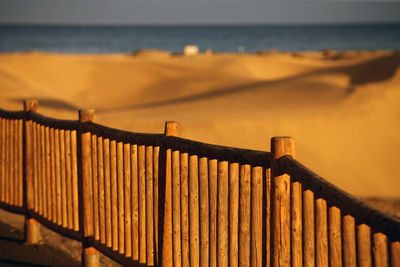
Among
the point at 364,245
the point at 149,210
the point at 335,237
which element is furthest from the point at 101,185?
the point at 364,245

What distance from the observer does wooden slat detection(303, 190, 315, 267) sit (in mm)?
4180

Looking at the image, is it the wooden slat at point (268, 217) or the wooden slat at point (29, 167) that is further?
the wooden slat at point (29, 167)

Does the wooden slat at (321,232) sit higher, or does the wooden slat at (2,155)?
the wooden slat at (2,155)

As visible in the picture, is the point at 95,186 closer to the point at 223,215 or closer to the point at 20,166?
the point at 20,166

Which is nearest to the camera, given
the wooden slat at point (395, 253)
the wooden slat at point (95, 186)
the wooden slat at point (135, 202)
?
the wooden slat at point (395, 253)

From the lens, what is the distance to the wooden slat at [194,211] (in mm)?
5262

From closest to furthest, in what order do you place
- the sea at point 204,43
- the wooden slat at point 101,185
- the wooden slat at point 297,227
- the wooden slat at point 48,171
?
the wooden slat at point 297,227 < the wooden slat at point 101,185 < the wooden slat at point 48,171 < the sea at point 204,43

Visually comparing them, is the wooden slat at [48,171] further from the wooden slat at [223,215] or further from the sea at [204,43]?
the sea at [204,43]

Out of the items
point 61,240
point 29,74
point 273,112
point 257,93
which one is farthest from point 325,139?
point 29,74

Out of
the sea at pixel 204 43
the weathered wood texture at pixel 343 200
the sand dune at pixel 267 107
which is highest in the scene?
the sea at pixel 204 43

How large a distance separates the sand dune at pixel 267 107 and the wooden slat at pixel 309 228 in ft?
36.0

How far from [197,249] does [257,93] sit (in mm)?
15637

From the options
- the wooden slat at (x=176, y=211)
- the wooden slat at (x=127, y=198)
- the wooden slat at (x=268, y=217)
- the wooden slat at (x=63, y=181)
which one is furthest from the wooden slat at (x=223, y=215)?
the wooden slat at (x=63, y=181)

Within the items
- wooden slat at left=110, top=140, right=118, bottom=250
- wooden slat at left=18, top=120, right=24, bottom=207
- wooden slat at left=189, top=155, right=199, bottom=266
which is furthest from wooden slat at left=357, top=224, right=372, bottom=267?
wooden slat at left=18, top=120, right=24, bottom=207
